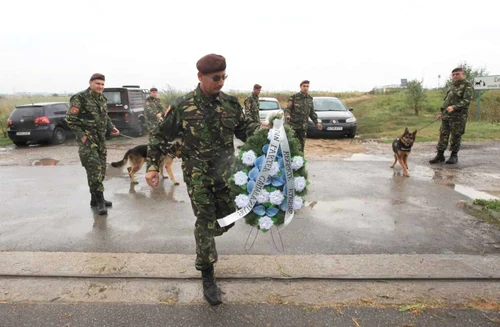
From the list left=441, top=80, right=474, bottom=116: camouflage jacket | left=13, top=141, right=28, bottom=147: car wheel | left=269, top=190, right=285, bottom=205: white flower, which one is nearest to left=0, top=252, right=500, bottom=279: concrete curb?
left=269, top=190, right=285, bottom=205: white flower

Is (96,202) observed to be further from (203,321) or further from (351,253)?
(351,253)

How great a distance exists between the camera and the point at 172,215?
5.16 metres

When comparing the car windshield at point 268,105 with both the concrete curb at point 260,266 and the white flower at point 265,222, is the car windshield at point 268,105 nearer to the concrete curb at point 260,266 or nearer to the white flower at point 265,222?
the concrete curb at point 260,266

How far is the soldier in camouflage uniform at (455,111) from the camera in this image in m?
8.02

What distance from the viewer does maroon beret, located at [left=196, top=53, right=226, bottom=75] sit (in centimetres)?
281

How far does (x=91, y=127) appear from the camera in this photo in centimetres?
526

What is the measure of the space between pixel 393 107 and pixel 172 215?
23.9 meters

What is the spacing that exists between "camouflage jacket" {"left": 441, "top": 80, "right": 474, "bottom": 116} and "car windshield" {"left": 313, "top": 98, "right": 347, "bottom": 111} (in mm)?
6040

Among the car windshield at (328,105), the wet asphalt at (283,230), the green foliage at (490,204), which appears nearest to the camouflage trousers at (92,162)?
the wet asphalt at (283,230)

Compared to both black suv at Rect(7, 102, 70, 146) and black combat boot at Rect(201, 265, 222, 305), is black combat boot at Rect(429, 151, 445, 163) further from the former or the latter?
black suv at Rect(7, 102, 70, 146)

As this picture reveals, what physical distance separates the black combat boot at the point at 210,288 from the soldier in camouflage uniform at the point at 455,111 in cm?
724

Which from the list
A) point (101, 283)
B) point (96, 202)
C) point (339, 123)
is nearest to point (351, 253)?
point (101, 283)

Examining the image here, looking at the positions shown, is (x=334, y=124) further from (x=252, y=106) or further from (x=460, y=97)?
(x=460, y=97)

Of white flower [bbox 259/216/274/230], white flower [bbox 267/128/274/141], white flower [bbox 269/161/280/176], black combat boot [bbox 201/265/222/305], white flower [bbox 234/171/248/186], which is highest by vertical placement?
white flower [bbox 267/128/274/141]
